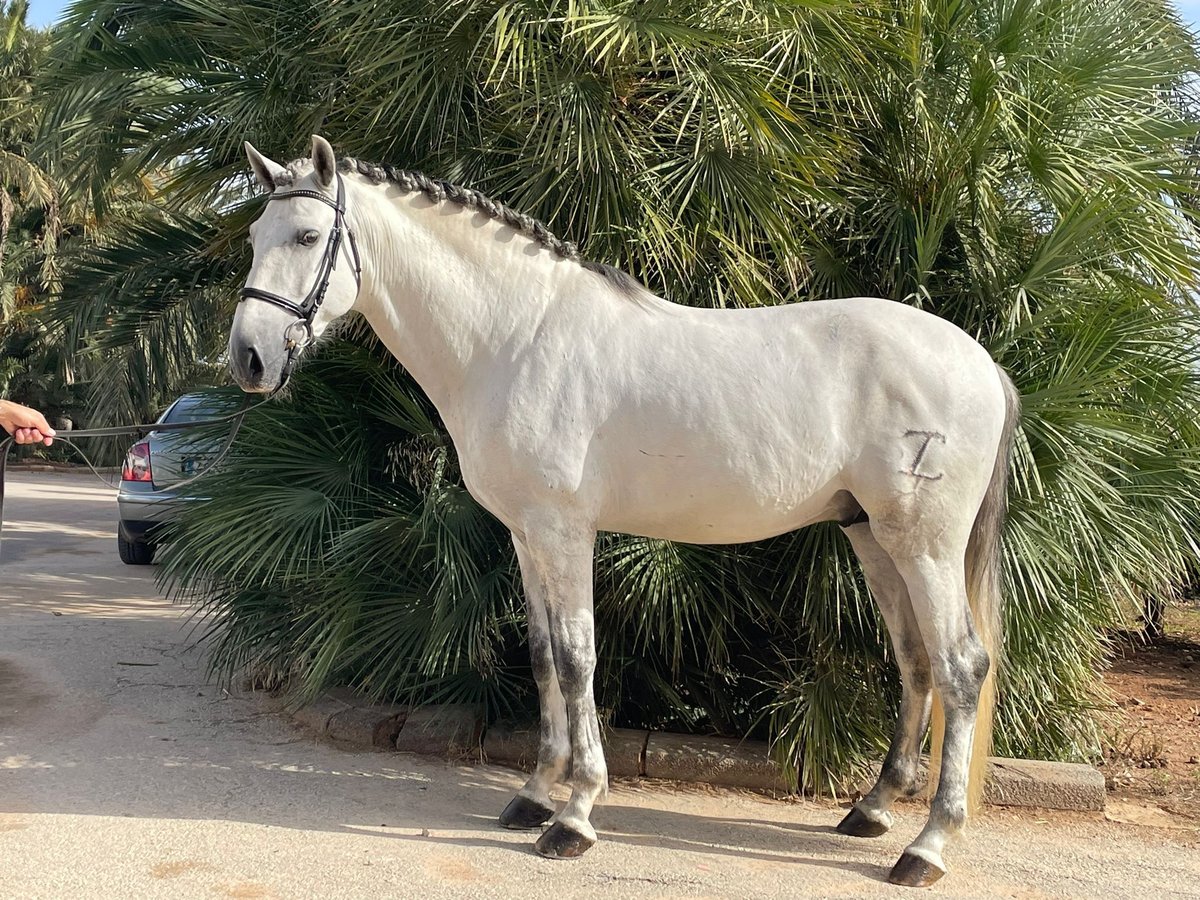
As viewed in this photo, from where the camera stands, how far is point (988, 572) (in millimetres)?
3736

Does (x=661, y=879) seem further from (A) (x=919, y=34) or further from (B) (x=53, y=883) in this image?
(A) (x=919, y=34)

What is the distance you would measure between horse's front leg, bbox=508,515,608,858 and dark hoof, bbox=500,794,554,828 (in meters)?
0.26

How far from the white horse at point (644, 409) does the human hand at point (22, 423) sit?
896mm

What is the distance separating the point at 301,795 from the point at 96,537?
33.8ft

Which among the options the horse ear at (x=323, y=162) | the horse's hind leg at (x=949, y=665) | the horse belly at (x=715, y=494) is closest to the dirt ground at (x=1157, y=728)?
the horse's hind leg at (x=949, y=665)

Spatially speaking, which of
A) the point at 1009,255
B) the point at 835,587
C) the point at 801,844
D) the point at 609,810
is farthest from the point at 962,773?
the point at 1009,255

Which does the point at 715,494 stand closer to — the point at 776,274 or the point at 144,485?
the point at 776,274

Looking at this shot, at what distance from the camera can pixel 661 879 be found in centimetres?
334

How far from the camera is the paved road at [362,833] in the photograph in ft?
10.6

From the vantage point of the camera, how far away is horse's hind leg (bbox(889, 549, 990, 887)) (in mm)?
3459

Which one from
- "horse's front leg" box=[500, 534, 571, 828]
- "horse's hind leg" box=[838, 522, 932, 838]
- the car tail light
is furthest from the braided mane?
the car tail light

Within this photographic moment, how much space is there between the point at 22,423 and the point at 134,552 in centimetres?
758

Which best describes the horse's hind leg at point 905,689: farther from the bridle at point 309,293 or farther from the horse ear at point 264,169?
the horse ear at point 264,169

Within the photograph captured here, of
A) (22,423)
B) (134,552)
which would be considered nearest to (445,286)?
(22,423)
